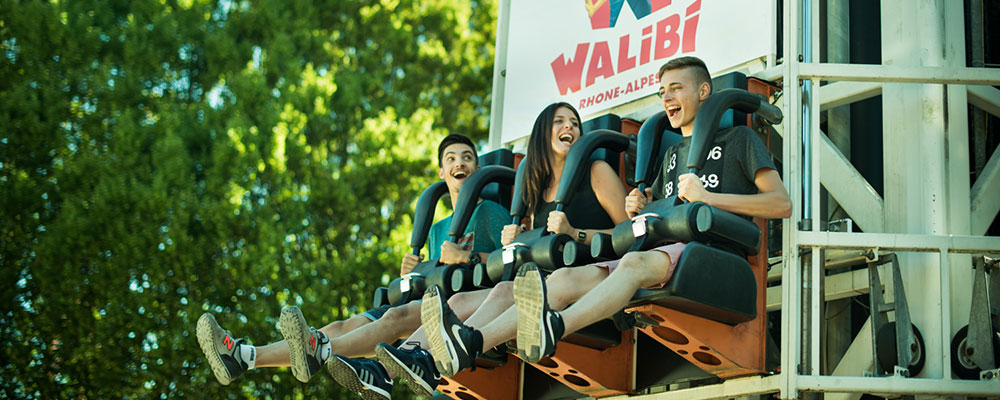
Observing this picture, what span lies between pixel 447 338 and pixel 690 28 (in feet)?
8.55

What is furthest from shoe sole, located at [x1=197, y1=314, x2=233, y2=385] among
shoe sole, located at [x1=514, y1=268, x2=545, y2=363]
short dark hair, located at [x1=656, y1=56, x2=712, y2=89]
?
short dark hair, located at [x1=656, y1=56, x2=712, y2=89]

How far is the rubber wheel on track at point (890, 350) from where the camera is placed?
17.3 feet

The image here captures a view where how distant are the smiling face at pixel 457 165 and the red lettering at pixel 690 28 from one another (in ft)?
4.62

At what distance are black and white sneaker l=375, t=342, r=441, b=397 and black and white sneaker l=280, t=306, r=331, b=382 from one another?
511 millimetres

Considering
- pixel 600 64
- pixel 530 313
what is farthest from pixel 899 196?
pixel 600 64

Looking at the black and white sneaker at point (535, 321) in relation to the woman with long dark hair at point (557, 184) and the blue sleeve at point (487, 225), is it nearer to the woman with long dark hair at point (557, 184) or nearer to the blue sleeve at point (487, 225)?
the woman with long dark hair at point (557, 184)

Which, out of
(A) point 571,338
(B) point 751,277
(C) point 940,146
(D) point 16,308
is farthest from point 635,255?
(D) point 16,308

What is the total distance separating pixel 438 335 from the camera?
16.3 feet

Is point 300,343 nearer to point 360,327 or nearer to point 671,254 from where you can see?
point 360,327

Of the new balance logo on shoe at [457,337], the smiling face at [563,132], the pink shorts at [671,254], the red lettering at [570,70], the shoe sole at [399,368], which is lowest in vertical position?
the shoe sole at [399,368]

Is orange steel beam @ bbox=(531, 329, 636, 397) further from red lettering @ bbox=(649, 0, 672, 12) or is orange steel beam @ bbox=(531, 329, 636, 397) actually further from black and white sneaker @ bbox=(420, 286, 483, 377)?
red lettering @ bbox=(649, 0, 672, 12)

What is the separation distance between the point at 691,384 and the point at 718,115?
2.32 meters

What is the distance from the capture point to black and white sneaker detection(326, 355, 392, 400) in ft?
17.8

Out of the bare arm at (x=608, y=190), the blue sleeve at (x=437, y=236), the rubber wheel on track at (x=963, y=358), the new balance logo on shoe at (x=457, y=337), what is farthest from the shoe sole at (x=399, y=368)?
the rubber wheel on track at (x=963, y=358)
